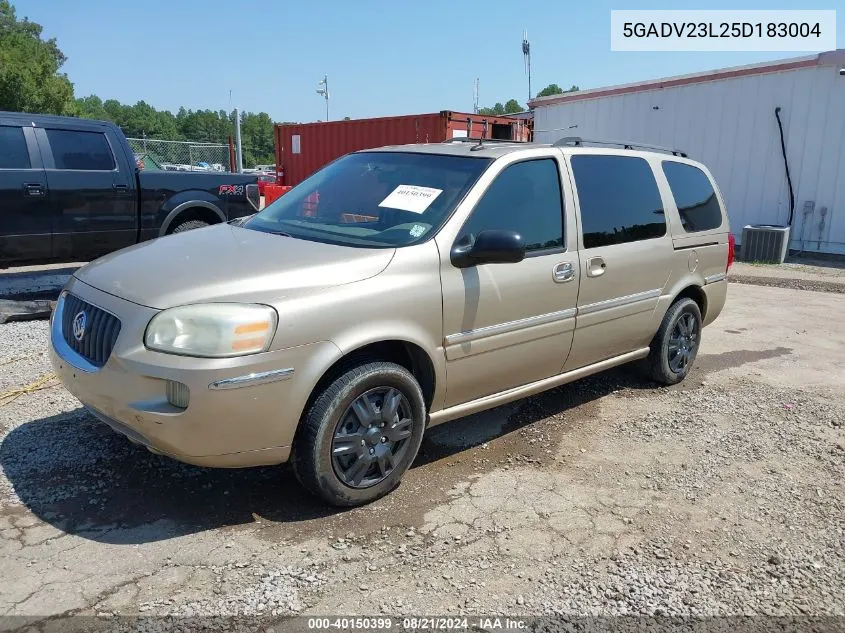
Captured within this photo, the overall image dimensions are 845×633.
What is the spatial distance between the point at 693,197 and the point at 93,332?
4364 mm

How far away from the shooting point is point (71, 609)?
2.60m

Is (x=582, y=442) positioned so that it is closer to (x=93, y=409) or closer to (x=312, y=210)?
(x=312, y=210)

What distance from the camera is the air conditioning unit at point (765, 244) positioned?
1334cm

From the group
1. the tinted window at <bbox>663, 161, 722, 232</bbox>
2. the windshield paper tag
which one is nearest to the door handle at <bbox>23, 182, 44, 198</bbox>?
the windshield paper tag

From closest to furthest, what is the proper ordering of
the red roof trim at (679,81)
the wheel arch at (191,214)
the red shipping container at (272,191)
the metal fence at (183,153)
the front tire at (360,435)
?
the front tire at (360,435) → the wheel arch at (191,214) → the red roof trim at (679,81) → the red shipping container at (272,191) → the metal fence at (183,153)

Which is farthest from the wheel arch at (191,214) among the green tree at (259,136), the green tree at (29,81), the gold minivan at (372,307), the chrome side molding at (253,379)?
the green tree at (259,136)

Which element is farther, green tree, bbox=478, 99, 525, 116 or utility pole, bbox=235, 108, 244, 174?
green tree, bbox=478, 99, 525, 116

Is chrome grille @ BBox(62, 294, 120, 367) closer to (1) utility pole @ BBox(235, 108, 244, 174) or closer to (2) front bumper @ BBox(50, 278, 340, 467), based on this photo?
(2) front bumper @ BBox(50, 278, 340, 467)

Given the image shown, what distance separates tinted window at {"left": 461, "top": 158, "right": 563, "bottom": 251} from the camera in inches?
150

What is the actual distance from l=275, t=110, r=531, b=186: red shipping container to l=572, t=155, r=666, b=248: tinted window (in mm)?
8780

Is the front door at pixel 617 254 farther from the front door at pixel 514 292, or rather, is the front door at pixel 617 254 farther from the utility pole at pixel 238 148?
the utility pole at pixel 238 148

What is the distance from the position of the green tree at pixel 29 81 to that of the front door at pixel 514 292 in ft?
146

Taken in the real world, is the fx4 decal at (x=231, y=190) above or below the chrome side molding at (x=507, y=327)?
above

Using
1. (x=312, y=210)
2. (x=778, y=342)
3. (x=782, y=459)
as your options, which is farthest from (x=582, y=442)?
(x=778, y=342)
